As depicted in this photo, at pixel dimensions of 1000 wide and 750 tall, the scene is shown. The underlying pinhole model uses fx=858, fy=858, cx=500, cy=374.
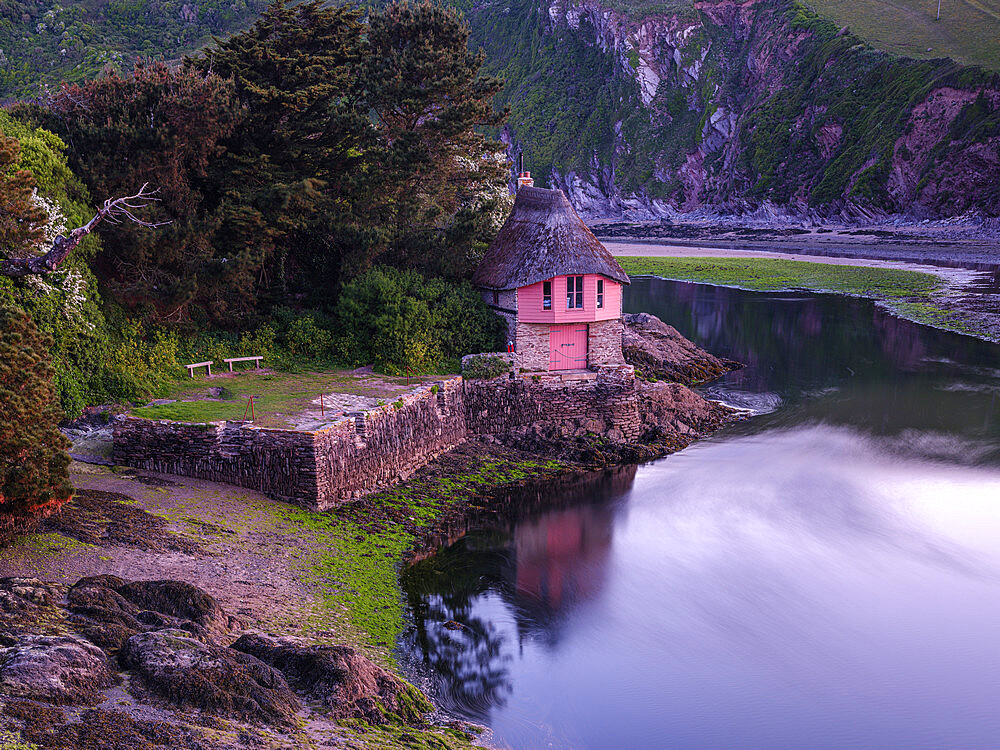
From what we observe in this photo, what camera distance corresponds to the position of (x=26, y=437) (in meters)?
14.6

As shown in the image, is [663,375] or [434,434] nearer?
[434,434]

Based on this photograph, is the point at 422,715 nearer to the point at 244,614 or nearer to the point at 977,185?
the point at 244,614

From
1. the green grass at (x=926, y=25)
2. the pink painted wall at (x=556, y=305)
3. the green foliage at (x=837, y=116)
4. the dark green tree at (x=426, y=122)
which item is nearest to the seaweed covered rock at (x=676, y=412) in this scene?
the pink painted wall at (x=556, y=305)

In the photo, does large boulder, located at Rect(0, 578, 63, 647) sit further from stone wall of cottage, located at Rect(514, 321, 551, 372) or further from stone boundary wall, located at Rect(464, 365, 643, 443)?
stone wall of cottage, located at Rect(514, 321, 551, 372)

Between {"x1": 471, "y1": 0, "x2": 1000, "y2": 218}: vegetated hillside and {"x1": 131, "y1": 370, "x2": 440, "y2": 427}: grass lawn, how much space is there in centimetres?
7514

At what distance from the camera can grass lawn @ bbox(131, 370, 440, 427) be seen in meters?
20.5

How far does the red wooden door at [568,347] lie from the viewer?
28.1 meters

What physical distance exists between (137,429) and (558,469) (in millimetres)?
11190

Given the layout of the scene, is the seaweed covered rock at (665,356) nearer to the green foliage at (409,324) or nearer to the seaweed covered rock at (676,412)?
the seaweed covered rock at (676,412)

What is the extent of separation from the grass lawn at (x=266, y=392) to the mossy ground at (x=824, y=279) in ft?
116

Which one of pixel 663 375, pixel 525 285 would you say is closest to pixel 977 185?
pixel 663 375

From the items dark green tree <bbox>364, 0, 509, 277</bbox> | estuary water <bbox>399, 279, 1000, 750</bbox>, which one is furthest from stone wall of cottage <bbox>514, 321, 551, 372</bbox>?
estuary water <bbox>399, 279, 1000, 750</bbox>

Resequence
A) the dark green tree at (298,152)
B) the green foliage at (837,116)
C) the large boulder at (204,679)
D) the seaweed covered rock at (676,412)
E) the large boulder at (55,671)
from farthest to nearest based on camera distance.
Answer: the green foliage at (837,116) → the seaweed covered rock at (676,412) → the dark green tree at (298,152) → the large boulder at (204,679) → the large boulder at (55,671)

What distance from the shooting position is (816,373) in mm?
37781
